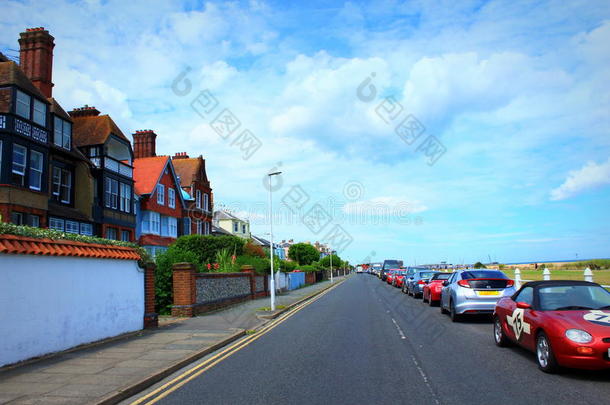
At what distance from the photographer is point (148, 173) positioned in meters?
38.5

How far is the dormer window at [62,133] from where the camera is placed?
27422 mm

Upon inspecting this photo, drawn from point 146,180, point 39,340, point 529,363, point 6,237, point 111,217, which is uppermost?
point 146,180

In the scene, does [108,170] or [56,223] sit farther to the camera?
[108,170]

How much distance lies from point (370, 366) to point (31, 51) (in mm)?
29545

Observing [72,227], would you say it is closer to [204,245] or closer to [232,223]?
[204,245]

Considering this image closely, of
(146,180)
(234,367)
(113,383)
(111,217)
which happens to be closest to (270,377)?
(234,367)

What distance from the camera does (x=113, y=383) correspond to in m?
6.98

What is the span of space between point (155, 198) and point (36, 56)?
13233 millimetres

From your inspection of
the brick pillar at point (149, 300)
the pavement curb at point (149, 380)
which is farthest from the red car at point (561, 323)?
the brick pillar at point (149, 300)

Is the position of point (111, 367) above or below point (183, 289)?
below

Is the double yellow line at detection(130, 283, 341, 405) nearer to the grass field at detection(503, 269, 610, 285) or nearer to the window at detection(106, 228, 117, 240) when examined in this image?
the window at detection(106, 228, 117, 240)

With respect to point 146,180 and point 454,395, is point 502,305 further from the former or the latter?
point 146,180

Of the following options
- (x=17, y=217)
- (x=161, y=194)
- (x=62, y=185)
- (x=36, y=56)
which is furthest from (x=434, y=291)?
(x=36, y=56)

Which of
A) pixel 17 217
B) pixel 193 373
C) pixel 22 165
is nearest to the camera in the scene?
pixel 193 373
